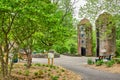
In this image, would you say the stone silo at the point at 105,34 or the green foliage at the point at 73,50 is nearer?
the stone silo at the point at 105,34

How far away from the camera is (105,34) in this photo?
30234 millimetres

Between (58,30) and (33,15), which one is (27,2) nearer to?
(33,15)

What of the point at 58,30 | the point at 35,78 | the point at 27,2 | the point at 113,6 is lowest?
the point at 35,78

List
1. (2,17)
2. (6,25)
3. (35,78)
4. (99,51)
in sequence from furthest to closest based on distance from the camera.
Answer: (99,51) → (35,78) → (6,25) → (2,17)

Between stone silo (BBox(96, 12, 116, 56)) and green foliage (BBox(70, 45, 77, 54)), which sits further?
green foliage (BBox(70, 45, 77, 54))

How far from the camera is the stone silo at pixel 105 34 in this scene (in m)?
26.4

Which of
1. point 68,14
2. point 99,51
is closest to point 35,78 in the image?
point 68,14

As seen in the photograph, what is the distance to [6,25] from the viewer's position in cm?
1205

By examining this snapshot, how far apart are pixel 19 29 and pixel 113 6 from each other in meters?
12.5

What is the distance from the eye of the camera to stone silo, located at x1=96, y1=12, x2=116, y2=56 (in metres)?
26.4

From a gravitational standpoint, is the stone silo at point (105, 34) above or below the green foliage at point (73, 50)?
above

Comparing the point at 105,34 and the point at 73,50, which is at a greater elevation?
the point at 105,34

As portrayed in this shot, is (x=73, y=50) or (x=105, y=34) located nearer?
(x=105, y=34)

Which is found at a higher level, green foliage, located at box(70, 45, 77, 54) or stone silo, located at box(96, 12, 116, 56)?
stone silo, located at box(96, 12, 116, 56)
